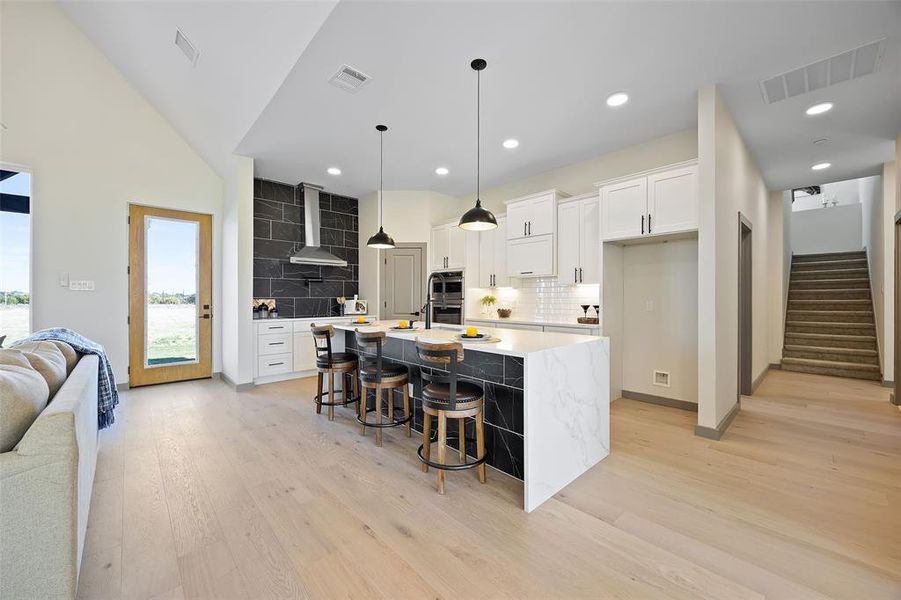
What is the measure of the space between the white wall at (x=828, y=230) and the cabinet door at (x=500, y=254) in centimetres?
835

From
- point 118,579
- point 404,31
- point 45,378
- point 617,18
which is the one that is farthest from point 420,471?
point 617,18

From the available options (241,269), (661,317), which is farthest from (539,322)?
(241,269)

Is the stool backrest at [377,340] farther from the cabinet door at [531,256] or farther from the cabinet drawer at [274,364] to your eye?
the cabinet drawer at [274,364]

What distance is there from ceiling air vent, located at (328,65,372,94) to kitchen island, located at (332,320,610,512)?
2.10 meters

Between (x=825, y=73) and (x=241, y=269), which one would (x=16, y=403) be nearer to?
(x=241, y=269)

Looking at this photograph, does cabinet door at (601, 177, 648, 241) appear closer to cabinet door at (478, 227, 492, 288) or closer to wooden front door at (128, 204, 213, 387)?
cabinet door at (478, 227, 492, 288)

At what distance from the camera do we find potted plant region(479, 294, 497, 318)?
18.0ft

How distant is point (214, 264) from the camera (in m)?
5.26

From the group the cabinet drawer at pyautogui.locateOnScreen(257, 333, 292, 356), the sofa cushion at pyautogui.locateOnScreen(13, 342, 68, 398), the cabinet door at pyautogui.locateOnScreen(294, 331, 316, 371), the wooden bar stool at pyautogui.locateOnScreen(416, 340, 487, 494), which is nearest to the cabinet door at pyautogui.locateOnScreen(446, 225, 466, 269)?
the cabinet door at pyautogui.locateOnScreen(294, 331, 316, 371)

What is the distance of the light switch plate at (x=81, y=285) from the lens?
4.25m

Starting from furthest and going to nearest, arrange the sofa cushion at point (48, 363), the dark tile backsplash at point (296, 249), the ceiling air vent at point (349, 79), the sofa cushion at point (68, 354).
A: the dark tile backsplash at point (296, 249)
the ceiling air vent at point (349, 79)
the sofa cushion at point (68, 354)
the sofa cushion at point (48, 363)

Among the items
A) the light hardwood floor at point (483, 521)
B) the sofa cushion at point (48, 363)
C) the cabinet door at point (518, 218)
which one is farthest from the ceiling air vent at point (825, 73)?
the sofa cushion at point (48, 363)

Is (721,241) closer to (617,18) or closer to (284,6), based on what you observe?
(617,18)

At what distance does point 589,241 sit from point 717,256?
135 centimetres
